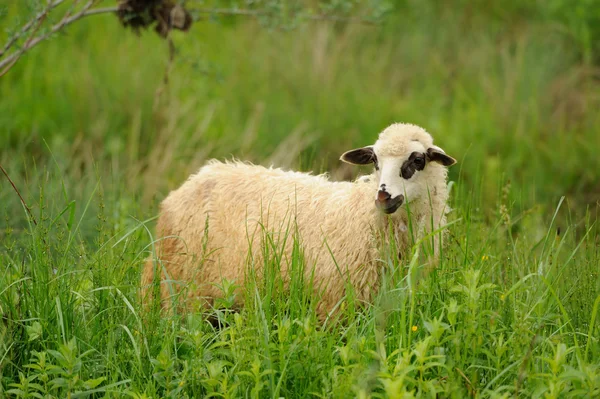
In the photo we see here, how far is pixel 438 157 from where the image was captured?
171 inches

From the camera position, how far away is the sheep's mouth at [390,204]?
159 inches

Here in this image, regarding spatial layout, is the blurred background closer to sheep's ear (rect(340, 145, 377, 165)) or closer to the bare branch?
the bare branch

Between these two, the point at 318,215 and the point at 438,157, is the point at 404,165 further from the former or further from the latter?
the point at 318,215

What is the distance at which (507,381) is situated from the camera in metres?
3.34

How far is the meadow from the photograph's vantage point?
3312 millimetres

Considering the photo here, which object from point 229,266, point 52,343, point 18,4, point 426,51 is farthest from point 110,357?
point 426,51

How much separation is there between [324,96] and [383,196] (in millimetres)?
5232

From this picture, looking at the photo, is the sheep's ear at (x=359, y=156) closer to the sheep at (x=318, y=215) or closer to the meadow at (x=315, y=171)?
the sheep at (x=318, y=215)

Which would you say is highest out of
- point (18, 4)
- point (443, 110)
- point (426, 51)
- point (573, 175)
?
point (18, 4)

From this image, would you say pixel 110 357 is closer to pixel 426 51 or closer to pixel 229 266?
pixel 229 266

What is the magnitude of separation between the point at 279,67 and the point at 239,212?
17.3 feet

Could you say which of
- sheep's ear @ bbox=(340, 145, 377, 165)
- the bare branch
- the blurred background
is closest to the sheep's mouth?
sheep's ear @ bbox=(340, 145, 377, 165)

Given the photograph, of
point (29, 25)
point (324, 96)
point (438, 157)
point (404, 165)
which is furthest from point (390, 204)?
point (324, 96)

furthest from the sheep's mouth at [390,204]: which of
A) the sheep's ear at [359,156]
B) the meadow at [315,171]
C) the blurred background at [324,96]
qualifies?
the blurred background at [324,96]
